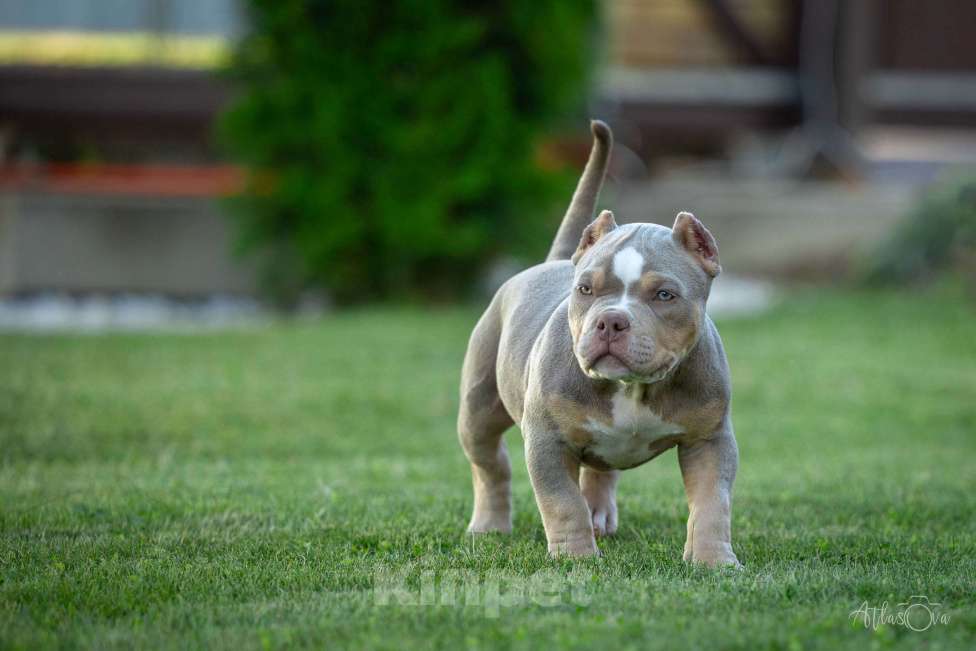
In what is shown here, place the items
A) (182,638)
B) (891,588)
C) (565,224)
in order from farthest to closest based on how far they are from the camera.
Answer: (565,224) → (891,588) → (182,638)

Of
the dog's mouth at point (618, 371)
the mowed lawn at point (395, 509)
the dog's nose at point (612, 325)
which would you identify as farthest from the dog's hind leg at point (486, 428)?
the dog's nose at point (612, 325)

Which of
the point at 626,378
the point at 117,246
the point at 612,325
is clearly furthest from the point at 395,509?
the point at 117,246

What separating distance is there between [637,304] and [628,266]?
141 millimetres

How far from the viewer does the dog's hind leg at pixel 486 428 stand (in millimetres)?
5359

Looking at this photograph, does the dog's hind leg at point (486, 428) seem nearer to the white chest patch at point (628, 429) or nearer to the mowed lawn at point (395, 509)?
the mowed lawn at point (395, 509)

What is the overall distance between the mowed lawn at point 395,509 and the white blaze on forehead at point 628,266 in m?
0.98

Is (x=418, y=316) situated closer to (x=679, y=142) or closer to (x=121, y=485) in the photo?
(x=121, y=485)

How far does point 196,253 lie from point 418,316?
11.5 feet

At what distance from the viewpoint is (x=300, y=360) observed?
1151 centimetres

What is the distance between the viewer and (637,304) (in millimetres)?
4383

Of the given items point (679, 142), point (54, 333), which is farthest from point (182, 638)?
point (679, 142)

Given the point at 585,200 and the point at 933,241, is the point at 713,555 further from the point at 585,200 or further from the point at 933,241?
the point at 933,241

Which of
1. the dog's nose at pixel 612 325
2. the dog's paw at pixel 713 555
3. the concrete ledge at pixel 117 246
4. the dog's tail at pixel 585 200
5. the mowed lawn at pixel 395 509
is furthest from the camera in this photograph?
the concrete ledge at pixel 117 246

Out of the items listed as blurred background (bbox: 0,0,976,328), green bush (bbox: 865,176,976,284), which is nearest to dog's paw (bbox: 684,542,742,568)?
blurred background (bbox: 0,0,976,328)
